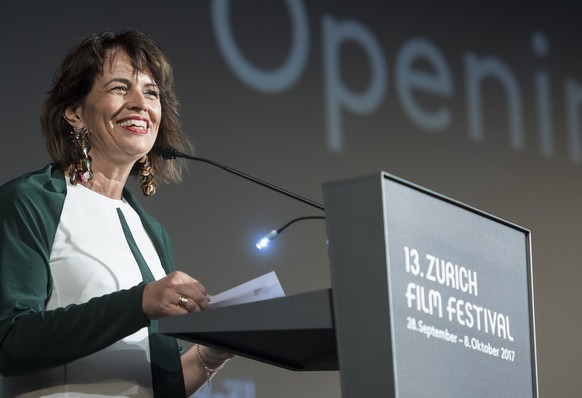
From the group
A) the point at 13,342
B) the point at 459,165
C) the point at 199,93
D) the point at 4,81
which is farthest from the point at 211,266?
the point at 13,342

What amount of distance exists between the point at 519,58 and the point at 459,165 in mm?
574

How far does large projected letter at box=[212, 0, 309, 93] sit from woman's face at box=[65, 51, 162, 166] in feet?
3.74

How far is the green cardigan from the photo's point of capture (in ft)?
5.00

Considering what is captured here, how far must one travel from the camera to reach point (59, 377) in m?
1.72

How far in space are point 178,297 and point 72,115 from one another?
74 cm

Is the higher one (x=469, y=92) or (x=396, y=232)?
(x=469, y=92)

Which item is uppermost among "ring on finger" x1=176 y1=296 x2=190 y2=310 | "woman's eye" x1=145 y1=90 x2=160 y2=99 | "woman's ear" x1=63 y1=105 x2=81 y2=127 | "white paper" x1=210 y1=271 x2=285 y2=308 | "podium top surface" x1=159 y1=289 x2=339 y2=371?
"woman's eye" x1=145 y1=90 x2=160 y2=99

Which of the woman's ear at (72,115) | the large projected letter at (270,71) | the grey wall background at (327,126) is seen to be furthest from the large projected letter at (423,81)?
the woman's ear at (72,115)

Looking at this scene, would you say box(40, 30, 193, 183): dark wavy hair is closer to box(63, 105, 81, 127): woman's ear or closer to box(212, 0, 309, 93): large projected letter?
box(63, 105, 81, 127): woman's ear

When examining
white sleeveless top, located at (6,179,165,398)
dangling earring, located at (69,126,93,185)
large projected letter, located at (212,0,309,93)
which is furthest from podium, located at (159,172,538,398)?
large projected letter, located at (212,0,309,93)

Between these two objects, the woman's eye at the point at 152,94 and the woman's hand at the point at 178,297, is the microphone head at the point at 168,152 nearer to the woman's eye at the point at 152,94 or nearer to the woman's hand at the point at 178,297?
the woman's eye at the point at 152,94

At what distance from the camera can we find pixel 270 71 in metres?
3.25

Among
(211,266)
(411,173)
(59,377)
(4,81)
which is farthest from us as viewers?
(411,173)

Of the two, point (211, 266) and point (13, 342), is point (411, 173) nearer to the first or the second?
point (211, 266)
